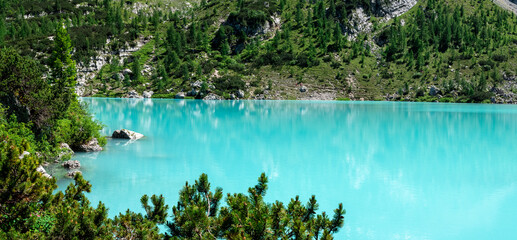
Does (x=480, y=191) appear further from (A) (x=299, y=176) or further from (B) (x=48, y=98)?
(B) (x=48, y=98)

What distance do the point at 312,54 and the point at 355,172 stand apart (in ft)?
459

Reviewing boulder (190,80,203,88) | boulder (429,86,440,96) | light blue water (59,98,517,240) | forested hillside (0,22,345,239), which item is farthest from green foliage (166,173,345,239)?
boulder (429,86,440,96)

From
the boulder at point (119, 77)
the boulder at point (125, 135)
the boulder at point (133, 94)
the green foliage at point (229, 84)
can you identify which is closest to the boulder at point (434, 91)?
the green foliage at point (229, 84)

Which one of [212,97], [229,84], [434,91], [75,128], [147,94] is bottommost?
[147,94]

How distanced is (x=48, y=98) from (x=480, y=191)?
27.0 m

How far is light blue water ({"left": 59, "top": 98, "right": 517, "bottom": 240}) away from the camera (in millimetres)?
14922

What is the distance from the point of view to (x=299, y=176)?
21.3 m

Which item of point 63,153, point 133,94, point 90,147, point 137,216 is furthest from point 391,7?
Result: point 137,216

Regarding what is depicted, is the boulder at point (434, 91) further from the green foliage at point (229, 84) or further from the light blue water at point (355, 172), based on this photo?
the light blue water at point (355, 172)

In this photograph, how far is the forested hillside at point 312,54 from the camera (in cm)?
14038

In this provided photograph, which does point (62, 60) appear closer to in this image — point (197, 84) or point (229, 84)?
point (197, 84)

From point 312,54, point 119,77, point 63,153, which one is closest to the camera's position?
point 63,153

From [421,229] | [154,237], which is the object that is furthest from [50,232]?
[421,229]

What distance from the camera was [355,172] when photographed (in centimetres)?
2284
